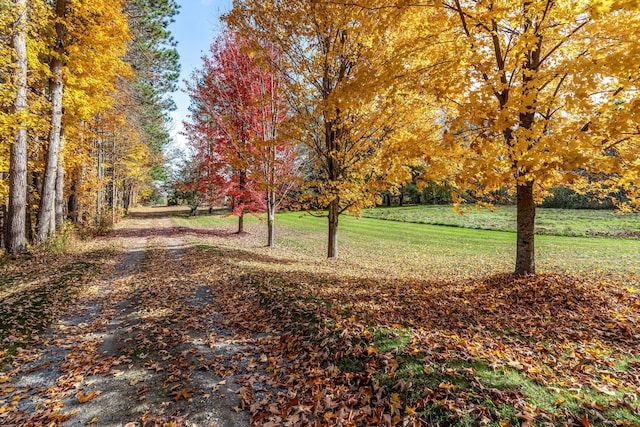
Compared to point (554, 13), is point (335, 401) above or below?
below

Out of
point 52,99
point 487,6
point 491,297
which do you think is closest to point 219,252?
point 52,99

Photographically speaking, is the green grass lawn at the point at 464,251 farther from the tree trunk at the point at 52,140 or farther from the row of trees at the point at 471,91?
the tree trunk at the point at 52,140

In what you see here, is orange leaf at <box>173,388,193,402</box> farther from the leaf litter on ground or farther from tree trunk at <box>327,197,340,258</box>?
tree trunk at <box>327,197,340,258</box>

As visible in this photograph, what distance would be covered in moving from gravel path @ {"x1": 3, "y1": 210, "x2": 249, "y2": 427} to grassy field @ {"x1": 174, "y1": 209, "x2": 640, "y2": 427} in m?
0.66

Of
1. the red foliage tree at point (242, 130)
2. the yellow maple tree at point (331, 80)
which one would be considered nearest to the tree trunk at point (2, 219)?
the red foliage tree at point (242, 130)

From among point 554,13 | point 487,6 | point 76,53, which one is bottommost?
point 554,13

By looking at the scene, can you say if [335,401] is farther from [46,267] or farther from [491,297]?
[46,267]

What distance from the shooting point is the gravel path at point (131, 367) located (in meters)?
3.60

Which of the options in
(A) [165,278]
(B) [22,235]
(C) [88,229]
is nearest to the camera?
(A) [165,278]

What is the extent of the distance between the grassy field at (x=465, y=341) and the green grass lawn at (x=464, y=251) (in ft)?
5.76

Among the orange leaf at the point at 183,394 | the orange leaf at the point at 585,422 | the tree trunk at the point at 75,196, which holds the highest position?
the tree trunk at the point at 75,196

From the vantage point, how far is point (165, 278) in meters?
9.27

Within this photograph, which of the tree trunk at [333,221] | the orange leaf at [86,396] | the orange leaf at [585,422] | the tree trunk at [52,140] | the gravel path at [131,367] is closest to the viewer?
the orange leaf at [585,422]

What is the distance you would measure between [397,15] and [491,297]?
5.53 meters
